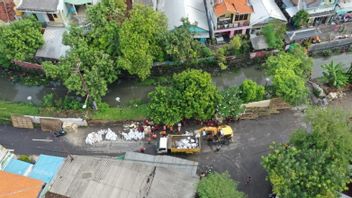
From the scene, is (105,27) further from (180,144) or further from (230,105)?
(230,105)

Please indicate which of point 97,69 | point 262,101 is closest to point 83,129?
point 97,69

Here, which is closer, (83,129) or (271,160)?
(271,160)

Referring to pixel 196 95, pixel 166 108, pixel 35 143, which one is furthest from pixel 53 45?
pixel 196 95

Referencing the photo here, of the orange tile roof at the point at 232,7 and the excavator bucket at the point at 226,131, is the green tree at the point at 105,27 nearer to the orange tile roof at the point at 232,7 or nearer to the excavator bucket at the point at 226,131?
the orange tile roof at the point at 232,7

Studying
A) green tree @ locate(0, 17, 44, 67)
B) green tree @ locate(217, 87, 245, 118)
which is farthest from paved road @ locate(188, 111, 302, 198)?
green tree @ locate(0, 17, 44, 67)

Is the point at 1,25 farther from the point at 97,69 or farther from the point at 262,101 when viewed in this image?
the point at 262,101

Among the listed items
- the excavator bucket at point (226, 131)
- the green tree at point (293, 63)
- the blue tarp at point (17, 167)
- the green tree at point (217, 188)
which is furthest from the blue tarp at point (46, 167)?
the green tree at point (293, 63)

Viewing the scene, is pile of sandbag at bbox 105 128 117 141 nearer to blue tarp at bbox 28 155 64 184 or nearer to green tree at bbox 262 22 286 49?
blue tarp at bbox 28 155 64 184
